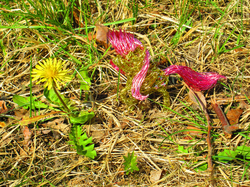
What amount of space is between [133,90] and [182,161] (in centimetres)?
71

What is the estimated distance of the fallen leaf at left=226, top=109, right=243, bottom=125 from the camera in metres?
1.89

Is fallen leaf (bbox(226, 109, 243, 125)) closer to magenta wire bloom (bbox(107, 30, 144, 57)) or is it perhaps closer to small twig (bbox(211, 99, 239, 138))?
small twig (bbox(211, 99, 239, 138))

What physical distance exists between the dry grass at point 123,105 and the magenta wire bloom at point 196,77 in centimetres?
17

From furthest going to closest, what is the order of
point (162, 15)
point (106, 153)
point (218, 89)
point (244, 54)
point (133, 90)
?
1. point (162, 15)
2. point (244, 54)
3. point (218, 89)
4. point (106, 153)
5. point (133, 90)

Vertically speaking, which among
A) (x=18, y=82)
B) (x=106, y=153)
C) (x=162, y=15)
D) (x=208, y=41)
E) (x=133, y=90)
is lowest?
(x=106, y=153)

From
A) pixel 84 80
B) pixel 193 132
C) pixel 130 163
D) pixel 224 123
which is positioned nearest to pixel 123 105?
pixel 84 80

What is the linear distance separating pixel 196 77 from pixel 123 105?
72 cm

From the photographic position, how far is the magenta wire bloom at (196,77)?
1835 mm

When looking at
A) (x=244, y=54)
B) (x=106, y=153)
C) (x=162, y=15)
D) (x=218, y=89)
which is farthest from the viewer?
(x=162, y=15)

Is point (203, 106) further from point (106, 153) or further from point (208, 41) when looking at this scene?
point (106, 153)

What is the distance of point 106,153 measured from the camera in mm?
1861

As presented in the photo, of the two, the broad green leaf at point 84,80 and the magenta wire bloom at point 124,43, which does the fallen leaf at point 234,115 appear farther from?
the broad green leaf at point 84,80

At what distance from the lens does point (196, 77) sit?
1.88 m

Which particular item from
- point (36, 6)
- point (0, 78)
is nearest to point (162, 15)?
point (36, 6)
